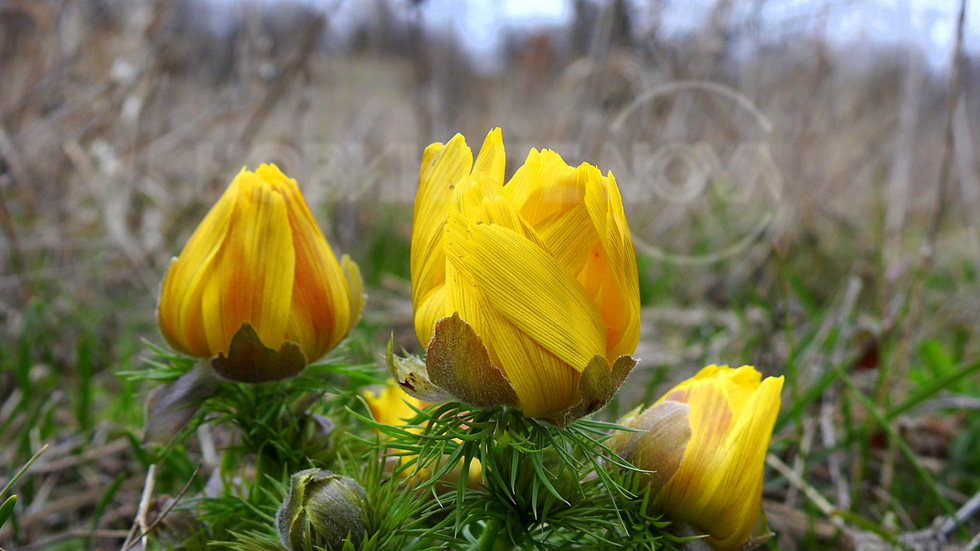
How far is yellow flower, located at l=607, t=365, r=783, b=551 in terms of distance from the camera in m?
0.69

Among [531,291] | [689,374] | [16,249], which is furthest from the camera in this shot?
[689,374]

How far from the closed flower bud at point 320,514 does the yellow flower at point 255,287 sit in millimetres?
157

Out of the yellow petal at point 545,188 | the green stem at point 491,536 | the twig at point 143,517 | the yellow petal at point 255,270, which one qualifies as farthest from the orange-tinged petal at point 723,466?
the twig at point 143,517

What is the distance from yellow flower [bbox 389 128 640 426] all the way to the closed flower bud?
12 cm

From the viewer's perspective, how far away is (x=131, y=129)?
2.65 meters

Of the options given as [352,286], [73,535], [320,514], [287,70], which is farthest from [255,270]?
[287,70]

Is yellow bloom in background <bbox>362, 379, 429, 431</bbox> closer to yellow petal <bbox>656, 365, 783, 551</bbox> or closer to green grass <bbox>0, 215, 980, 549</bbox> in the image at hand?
green grass <bbox>0, 215, 980, 549</bbox>

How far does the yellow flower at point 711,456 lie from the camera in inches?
27.2

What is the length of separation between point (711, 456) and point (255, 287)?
0.50 metres

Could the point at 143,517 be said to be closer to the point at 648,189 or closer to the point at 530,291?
the point at 530,291

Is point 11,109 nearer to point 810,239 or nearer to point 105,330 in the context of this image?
point 105,330

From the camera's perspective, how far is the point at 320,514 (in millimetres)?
627

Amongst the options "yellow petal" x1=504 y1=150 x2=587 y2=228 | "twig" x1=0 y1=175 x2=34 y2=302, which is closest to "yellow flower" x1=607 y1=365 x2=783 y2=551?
"yellow petal" x1=504 y1=150 x2=587 y2=228

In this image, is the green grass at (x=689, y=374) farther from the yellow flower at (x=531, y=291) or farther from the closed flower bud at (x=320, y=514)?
the yellow flower at (x=531, y=291)
